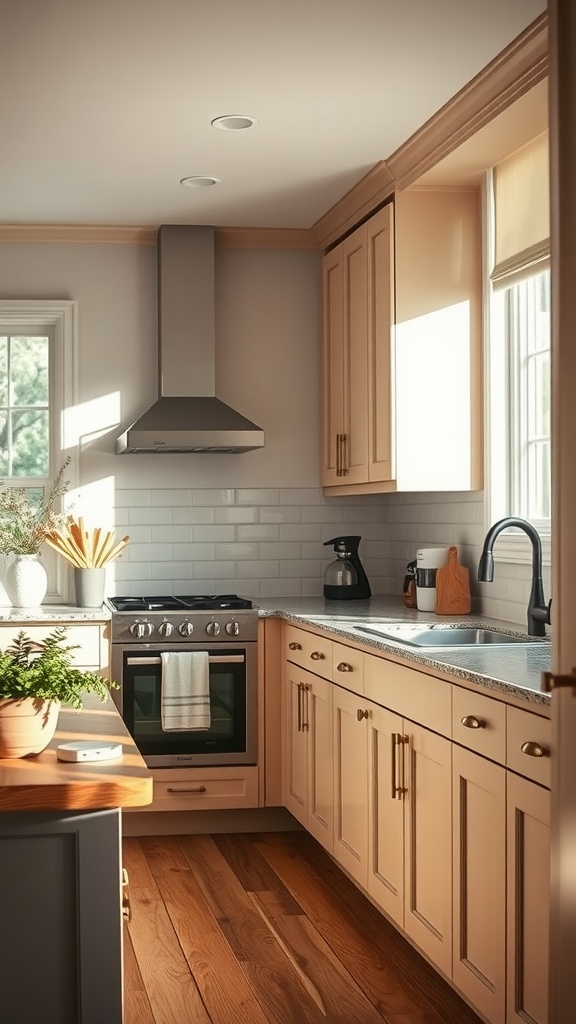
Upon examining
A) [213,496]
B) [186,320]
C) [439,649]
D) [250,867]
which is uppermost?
[186,320]

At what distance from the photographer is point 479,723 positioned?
2770mm

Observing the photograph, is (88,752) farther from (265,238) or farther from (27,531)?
(265,238)

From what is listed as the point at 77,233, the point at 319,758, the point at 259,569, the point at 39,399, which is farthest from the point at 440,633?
the point at 77,233

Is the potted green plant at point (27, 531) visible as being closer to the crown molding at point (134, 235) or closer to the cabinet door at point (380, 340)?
the crown molding at point (134, 235)

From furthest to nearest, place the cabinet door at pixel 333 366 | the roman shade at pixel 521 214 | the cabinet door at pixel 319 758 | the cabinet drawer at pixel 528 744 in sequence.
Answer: the cabinet door at pixel 333 366, the cabinet door at pixel 319 758, the roman shade at pixel 521 214, the cabinet drawer at pixel 528 744

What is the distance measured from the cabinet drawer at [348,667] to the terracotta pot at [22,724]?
174 centimetres

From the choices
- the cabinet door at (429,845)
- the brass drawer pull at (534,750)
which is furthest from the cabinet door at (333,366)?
the brass drawer pull at (534,750)

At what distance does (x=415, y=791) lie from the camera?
10.8 ft

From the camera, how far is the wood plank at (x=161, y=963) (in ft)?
10.5

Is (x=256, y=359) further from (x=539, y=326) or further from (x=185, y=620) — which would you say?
(x=539, y=326)

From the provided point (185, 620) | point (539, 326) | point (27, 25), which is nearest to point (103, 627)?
point (185, 620)

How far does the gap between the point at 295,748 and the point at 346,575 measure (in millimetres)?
943

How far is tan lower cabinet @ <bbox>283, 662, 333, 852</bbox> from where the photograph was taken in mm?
4340

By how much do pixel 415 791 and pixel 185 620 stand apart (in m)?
1.82
